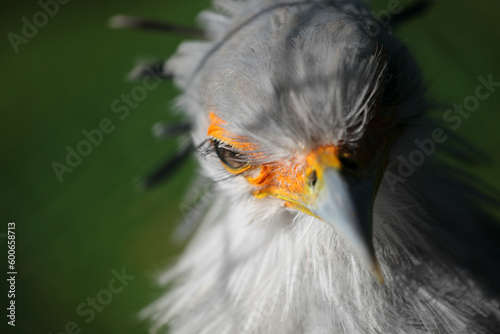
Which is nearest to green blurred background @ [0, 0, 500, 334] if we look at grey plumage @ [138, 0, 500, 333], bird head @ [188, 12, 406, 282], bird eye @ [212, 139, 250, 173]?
grey plumage @ [138, 0, 500, 333]

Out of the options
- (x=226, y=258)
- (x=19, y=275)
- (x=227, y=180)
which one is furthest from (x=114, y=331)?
(x=227, y=180)

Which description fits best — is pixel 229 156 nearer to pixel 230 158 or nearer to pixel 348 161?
pixel 230 158

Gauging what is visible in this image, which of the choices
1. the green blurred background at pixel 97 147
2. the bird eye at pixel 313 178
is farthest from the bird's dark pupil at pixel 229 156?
the green blurred background at pixel 97 147

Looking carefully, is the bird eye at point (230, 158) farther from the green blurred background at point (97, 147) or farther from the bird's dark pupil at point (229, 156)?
the green blurred background at point (97, 147)

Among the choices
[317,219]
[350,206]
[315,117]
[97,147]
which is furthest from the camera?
[97,147]

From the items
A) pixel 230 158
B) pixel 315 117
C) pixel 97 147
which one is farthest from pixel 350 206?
pixel 97 147

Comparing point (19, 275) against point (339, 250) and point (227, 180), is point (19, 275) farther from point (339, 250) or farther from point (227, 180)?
point (339, 250)
